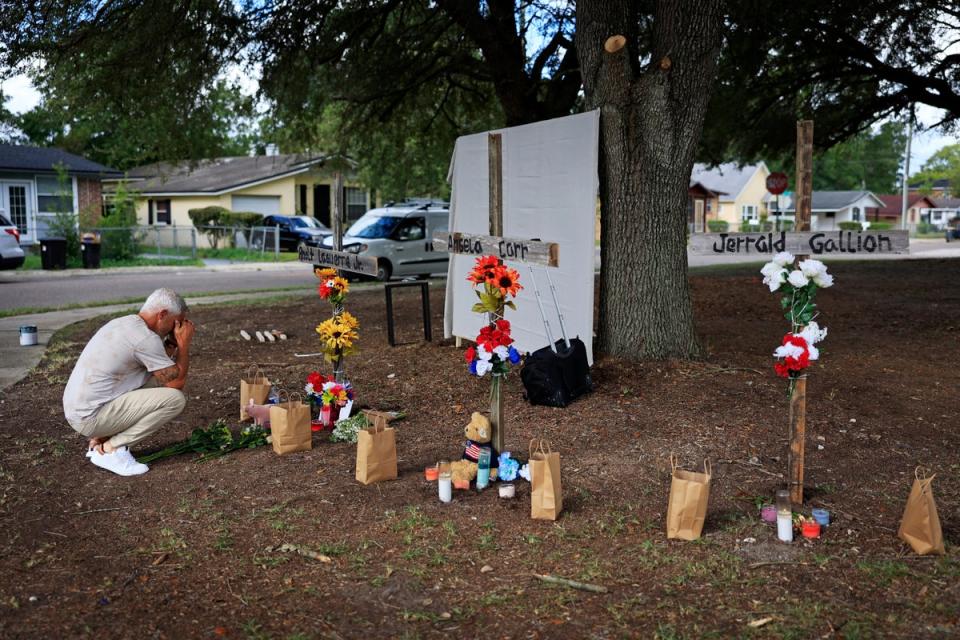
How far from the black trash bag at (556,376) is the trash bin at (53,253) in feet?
63.9

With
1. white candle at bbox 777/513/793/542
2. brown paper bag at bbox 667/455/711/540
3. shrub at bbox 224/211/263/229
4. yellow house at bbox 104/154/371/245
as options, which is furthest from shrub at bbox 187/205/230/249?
white candle at bbox 777/513/793/542

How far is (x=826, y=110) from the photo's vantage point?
16.4m

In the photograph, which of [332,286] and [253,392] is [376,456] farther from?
[332,286]

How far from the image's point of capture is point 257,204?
37.3 meters

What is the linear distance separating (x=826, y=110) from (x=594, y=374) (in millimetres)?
11631

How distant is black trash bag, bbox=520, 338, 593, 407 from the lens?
21.7ft

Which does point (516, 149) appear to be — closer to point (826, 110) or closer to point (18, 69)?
point (18, 69)

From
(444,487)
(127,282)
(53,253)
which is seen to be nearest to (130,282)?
(127,282)

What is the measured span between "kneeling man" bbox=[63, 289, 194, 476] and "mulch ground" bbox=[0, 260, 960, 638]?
0.84 ft

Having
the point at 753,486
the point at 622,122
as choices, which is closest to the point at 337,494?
the point at 753,486

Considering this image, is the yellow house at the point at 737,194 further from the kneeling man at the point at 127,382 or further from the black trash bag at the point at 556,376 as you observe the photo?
the kneeling man at the point at 127,382

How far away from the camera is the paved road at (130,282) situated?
16.9 m

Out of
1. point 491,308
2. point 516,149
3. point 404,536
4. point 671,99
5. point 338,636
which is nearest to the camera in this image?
point 338,636

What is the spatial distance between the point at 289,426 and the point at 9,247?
18334mm
